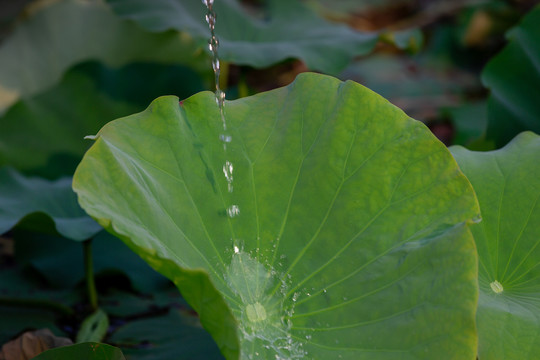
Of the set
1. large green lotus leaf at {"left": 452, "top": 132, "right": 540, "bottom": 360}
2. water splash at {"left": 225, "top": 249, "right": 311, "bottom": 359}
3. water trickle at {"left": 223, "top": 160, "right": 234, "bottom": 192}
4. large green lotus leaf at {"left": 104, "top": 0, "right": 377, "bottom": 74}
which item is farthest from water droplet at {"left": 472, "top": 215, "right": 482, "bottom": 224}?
large green lotus leaf at {"left": 104, "top": 0, "right": 377, "bottom": 74}

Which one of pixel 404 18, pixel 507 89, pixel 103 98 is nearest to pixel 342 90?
pixel 507 89

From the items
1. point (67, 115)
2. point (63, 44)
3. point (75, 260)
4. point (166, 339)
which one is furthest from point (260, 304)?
point (63, 44)

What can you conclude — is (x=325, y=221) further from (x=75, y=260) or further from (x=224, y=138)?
(x=75, y=260)

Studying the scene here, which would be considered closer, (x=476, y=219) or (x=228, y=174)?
(x=476, y=219)

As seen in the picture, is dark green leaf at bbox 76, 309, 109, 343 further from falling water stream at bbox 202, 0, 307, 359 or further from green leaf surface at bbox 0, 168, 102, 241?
falling water stream at bbox 202, 0, 307, 359

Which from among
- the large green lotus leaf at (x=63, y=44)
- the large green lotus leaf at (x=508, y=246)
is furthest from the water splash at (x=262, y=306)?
the large green lotus leaf at (x=63, y=44)

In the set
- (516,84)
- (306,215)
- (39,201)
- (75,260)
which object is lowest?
(75,260)
